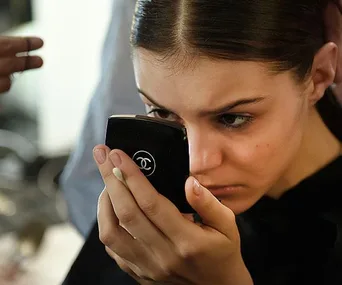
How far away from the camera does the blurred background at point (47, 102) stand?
149 cm

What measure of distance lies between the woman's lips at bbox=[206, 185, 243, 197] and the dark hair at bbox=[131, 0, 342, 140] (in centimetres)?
13

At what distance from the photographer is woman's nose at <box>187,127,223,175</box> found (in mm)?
621

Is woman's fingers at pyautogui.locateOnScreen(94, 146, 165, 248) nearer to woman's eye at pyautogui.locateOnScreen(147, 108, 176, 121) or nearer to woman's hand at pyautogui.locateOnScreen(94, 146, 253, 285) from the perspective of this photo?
woman's hand at pyautogui.locateOnScreen(94, 146, 253, 285)

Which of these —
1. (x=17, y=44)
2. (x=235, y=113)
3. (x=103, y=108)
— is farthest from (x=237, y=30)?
(x=103, y=108)

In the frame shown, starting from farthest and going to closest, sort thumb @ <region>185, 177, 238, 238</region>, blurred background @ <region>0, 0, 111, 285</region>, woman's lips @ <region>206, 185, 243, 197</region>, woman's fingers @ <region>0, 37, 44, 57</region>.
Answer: blurred background @ <region>0, 0, 111, 285</region> → woman's fingers @ <region>0, 37, 44, 57</region> → woman's lips @ <region>206, 185, 243, 197</region> → thumb @ <region>185, 177, 238, 238</region>

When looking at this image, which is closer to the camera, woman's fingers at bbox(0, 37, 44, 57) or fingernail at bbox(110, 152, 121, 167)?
fingernail at bbox(110, 152, 121, 167)

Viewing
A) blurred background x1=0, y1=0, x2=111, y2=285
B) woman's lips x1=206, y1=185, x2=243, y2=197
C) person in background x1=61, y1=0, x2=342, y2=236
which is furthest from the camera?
blurred background x1=0, y1=0, x2=111, y2=285

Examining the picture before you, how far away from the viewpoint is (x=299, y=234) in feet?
2.36

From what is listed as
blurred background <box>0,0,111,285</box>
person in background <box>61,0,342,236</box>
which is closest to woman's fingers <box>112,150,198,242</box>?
person in background <box>61,0,342,236</box>

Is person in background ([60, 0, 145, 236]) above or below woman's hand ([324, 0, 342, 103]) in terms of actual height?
below

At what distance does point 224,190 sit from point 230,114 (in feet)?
0.27

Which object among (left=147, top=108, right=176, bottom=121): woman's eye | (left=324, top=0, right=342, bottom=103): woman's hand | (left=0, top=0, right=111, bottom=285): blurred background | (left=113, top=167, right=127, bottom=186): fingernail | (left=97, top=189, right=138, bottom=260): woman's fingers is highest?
(left=324, top=0, right=342, bottom=103): woman's hand

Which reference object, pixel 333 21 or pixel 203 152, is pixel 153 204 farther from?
pixel 333 21

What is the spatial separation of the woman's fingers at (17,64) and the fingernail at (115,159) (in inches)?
11.4
